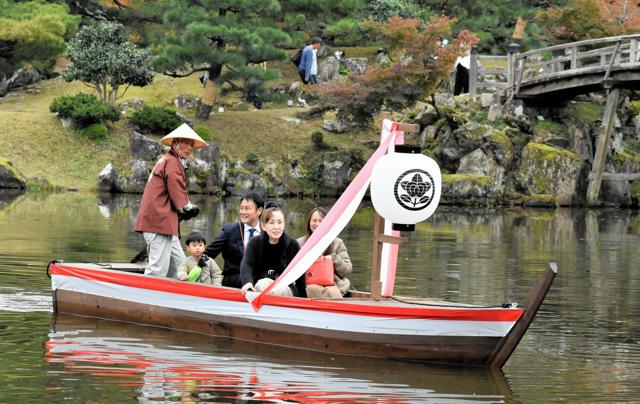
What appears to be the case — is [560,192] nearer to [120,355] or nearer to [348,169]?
[348,169]

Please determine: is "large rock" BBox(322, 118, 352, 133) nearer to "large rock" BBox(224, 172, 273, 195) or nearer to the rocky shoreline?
the rocky shoreline

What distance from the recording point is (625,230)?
91.6 ft

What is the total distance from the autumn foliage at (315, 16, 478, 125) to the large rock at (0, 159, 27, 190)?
9.61 metres

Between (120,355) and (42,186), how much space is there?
25.6 meters

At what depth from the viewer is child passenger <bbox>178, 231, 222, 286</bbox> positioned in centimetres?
1261

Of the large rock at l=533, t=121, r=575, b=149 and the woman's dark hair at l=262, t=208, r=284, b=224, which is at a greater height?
the large rock at l=533, t=121, r=575, b=149

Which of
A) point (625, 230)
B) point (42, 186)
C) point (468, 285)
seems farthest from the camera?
point (42, 186)

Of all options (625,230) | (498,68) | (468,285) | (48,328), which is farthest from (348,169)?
(48,328)

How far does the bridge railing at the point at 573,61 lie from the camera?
33156 mm

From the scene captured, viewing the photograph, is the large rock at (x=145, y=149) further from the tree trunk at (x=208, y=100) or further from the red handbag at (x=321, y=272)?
the red handbag at (x=321, y=272)

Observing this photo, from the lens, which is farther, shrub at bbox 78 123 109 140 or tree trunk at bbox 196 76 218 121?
tree trunk at bbox 196 76 218 121

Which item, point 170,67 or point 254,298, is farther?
point 170,67

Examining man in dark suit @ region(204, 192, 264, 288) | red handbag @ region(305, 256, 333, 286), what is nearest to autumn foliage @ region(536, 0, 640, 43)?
man in dark suit @ region(204, 192, 264, 288)

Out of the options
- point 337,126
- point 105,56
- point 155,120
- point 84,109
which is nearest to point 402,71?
point 337,126
